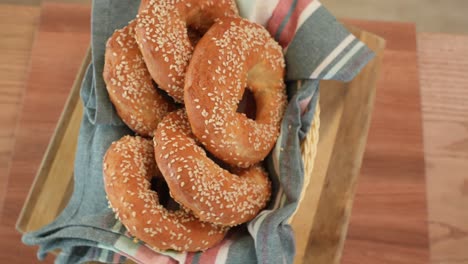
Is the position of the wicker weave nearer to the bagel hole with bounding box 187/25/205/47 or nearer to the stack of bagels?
the stack of bagels

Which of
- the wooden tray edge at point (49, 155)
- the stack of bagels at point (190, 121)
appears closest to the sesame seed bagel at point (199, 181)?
the stack of bagels at point (190, 121)

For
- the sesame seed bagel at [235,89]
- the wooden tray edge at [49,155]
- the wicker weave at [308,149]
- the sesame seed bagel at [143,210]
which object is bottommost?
the wooden tray edge at [49,155]

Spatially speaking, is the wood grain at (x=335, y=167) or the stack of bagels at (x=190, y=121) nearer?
the stack of bagels at (x=190, y=121)

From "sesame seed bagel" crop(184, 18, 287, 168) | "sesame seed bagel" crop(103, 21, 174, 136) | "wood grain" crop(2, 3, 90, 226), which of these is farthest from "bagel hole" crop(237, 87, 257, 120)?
"wood grain" crop(2, 3, 90, 226)

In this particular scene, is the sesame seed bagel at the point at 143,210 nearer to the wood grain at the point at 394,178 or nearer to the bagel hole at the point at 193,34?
the bagel hole at the point at 193,34

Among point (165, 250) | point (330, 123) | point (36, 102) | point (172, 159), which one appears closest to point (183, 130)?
point (172, 159)
